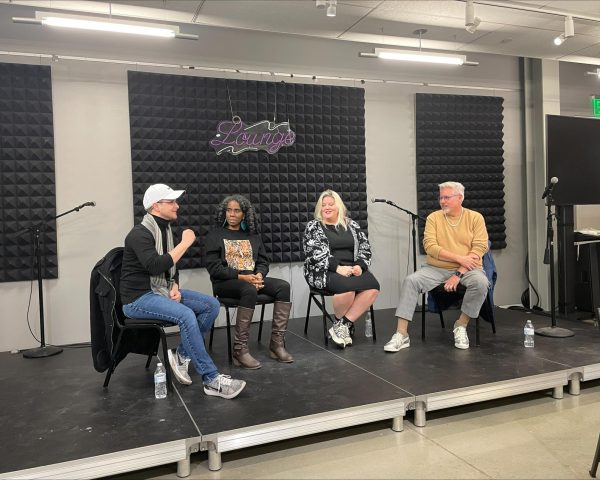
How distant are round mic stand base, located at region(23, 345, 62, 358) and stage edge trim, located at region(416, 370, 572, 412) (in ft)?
9.58

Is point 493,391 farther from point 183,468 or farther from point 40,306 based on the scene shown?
point 40,306

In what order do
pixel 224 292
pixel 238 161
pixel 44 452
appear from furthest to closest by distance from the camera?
pixel 238 161, pixel 224 292, pixel 44 452

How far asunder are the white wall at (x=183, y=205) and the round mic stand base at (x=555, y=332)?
5.44 feet

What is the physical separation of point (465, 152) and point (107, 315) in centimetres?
430

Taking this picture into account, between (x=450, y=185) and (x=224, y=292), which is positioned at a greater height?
(x=450, y=185)

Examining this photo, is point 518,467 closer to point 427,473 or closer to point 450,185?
point 427,473

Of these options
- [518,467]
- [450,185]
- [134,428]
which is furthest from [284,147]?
[518,467]

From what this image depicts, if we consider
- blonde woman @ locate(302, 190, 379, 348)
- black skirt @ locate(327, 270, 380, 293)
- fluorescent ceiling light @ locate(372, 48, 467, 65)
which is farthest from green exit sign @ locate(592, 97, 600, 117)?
black skirt @ locate(327, 270, 380, 293)

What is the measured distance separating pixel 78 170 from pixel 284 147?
6.24 feet

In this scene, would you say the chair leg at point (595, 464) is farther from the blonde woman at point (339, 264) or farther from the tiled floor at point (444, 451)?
the blonde woman at point (339, 264)

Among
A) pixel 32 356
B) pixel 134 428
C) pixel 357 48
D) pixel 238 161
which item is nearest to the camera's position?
pixel 134 428

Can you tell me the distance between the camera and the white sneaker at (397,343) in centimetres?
381

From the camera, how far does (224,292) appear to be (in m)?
Result: 3.76

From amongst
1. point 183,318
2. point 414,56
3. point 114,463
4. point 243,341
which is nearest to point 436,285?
point 243,341
